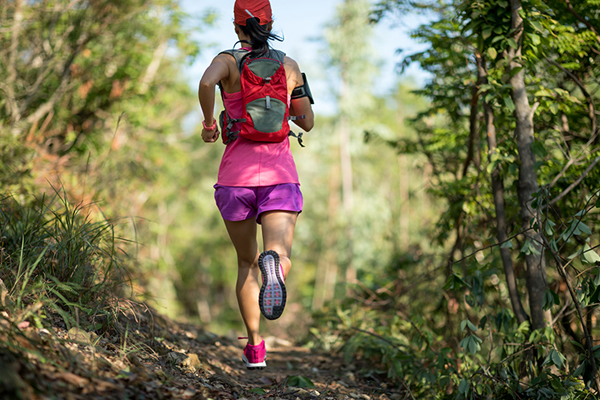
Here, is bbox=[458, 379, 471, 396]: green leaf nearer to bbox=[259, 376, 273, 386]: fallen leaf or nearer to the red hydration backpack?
bbox=[259, 376, 273, 386]: fallen leaf

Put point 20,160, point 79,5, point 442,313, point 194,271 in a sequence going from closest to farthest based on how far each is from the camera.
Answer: point 442,313 → point 20,160 → point 79,5 → point 194,271

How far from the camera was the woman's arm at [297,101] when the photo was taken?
260 centimetres

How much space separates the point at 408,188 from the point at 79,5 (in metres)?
17.3

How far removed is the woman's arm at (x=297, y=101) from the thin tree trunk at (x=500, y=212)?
121cm

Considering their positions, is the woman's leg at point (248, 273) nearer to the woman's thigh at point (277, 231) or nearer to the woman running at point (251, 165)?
the woman running at point (251, 165)

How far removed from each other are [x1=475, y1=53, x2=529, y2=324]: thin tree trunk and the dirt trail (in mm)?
957

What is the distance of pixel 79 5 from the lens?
6.42 metres

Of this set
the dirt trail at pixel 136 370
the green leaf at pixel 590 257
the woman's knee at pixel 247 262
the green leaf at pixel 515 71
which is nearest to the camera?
the dirt trail at pixel 136 370

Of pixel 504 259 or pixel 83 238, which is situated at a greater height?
pixel 83 238

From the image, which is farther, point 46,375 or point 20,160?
point 20,160

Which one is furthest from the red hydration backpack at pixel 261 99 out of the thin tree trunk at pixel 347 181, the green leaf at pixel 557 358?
the thin tree trunk at pixel 347 181

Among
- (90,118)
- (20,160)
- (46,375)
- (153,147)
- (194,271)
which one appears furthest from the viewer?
(194,271)

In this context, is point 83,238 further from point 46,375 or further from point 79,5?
point 79,5

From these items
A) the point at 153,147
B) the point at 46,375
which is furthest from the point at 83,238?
the point at 153,147
